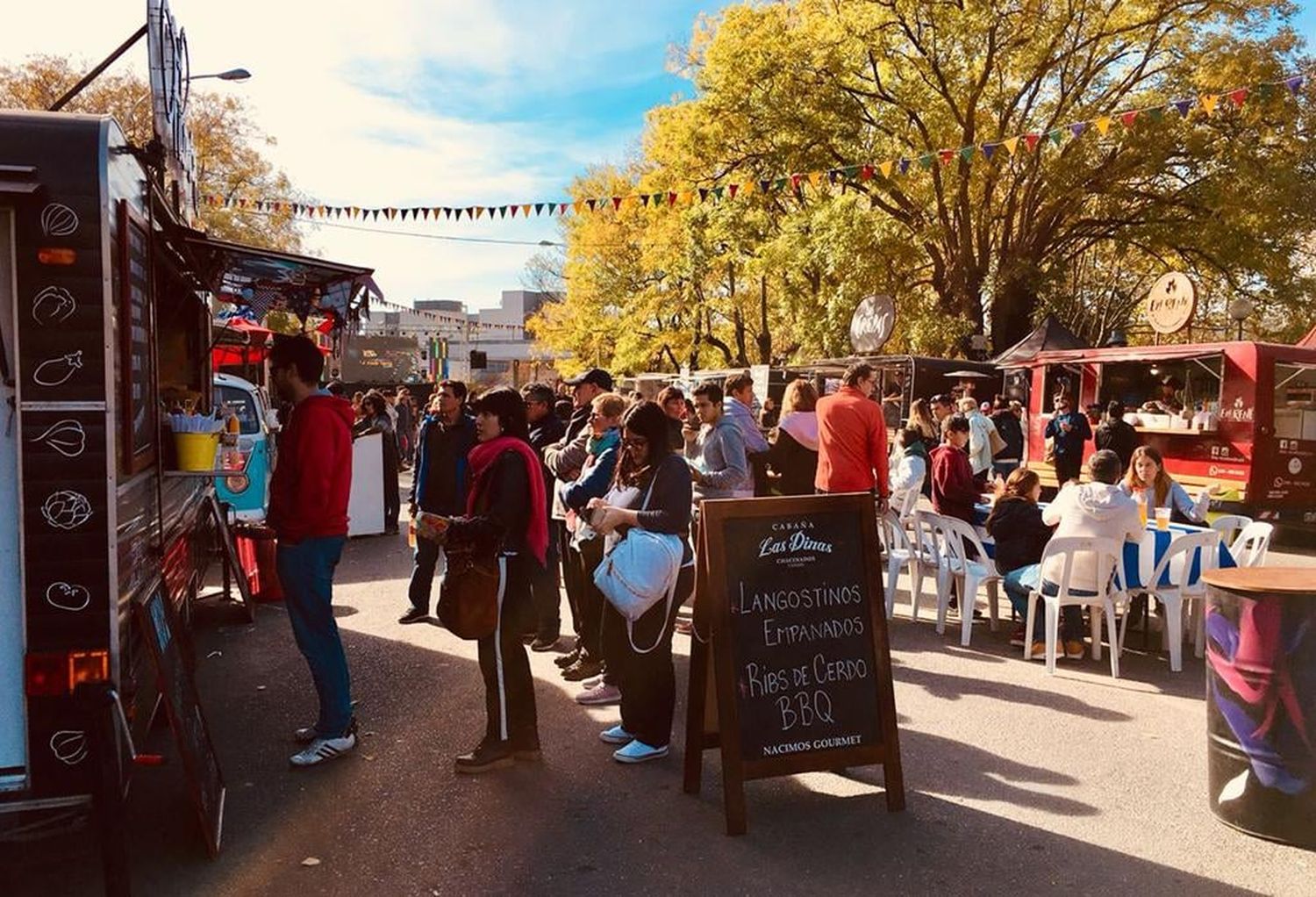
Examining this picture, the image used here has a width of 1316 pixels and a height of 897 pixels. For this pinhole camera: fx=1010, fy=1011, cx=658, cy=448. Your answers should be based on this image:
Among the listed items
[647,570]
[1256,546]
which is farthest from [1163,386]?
[647,570]

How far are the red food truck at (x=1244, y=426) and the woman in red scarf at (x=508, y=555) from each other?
11.3 meters

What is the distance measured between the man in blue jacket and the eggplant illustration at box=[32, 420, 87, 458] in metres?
4.34

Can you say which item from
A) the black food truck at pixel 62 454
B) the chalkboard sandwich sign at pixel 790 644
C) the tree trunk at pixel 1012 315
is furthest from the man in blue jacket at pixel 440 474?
the tree trunk at pixel 1012 315

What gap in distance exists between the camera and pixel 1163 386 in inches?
576

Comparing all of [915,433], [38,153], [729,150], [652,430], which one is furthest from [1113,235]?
[38,153]

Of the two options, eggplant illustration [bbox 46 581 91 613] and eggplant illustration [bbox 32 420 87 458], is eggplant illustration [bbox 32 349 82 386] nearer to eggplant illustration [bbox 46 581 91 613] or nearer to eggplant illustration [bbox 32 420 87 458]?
eggplant illustration [bbox 32 420 87 458]

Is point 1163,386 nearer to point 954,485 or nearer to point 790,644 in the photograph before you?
point 954,485

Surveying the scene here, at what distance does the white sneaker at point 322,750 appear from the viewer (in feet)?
15.4

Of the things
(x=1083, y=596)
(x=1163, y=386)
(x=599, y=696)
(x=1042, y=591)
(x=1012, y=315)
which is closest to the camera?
(x=599, y=696)

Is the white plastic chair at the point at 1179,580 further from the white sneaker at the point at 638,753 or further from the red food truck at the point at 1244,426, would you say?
the red food truck at the point at 1244,426

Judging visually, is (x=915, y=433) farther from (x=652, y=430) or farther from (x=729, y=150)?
(x=729, y=150)

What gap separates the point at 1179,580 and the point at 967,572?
1.34m

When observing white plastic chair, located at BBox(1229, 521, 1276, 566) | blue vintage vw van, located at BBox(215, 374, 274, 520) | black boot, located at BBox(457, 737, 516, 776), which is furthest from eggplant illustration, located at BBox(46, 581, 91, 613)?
blue vintage vw van, located at BBox(215, 374, 274, 520)

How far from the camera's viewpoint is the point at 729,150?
22078mm
